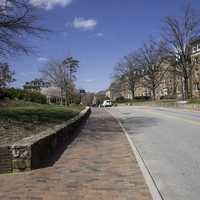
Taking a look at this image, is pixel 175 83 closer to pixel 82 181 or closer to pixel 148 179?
pixel 148 179

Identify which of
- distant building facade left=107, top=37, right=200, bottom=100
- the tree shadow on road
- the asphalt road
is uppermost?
distant building facade left=107, top=37, right=200, bottom=100

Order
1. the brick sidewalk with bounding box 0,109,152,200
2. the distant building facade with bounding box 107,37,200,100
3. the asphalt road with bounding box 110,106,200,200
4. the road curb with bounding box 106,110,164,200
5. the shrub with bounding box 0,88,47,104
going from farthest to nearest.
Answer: the distant building facade with bounding box 107,37,200,100, the shrub with bounding box 0,88,47,104, the asphalt road with bounding box 110,106,200,200, the brick sidewalk with bounding box 0,109,152,200, the road curb with bounding box 106,110,164,200

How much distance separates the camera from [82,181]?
7.16m

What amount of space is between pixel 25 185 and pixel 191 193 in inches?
116

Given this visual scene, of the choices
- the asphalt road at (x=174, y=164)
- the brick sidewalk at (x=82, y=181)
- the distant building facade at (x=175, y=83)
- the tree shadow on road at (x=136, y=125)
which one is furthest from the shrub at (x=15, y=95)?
the distant building facade at (x=175, y=83)

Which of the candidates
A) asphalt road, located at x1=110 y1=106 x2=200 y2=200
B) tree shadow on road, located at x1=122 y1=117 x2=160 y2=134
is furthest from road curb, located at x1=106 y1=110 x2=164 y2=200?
tree shadow on road, located at x1=122 y1=117 x2=160 y2=134

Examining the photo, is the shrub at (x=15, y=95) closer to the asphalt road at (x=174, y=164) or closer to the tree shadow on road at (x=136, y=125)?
the tree shadow on road at (x=136, y=125)

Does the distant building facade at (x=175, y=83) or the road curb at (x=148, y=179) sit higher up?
the distant building facade at (x=175, y=83)

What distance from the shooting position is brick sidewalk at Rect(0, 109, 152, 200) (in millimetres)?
6141

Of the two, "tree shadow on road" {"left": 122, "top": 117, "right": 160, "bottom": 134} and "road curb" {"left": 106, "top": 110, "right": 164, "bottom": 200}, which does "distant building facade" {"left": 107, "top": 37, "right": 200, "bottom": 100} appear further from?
"road curb" {"left": 106, "top": 110, "right": 164, "bottom": 200}

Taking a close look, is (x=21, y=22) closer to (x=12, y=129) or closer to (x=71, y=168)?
(x=12, y=129)

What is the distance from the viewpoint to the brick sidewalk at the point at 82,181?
242 inches

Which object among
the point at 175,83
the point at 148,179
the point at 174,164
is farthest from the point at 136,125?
the point at 175,83

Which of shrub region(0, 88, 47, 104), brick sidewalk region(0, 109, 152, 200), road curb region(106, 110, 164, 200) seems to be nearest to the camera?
road curb region(106, 110, 164, 200)
